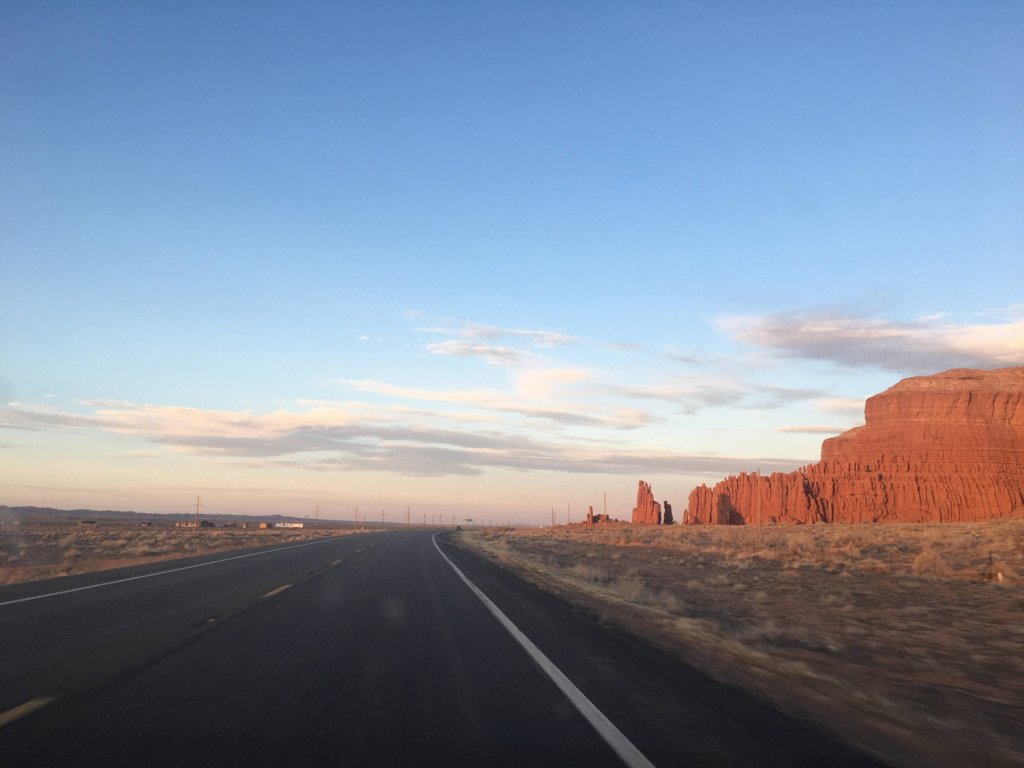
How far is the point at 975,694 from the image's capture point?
8.56 metres

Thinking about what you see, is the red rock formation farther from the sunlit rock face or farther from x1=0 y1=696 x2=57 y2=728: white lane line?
x1=0 y1=696 x2=57 y2=728: white lane line

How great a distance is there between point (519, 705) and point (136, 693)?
3.57 m

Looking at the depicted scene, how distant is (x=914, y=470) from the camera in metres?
116

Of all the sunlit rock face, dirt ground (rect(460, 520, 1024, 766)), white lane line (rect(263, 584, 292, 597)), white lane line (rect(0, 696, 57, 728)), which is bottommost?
dirt ground (rect(460, 520, 1024, 766))

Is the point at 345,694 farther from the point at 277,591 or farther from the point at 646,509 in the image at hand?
the point at 646,509

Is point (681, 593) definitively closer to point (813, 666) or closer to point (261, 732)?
point (813, 666)

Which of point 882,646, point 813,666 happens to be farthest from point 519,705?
point 882,646

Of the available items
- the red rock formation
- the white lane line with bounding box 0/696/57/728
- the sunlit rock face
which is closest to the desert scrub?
the white lane line with bounding box 0/696/57/728

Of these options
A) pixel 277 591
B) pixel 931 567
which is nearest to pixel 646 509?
pixel 931 567

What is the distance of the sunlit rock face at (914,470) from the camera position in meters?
109

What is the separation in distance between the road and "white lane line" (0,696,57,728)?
0.02 m

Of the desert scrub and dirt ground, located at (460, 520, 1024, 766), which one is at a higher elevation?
the desert scrub

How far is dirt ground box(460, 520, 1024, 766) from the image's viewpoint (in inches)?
269

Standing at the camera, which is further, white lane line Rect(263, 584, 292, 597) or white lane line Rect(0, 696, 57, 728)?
white lane line Rect(263, 584, 292, 597)
